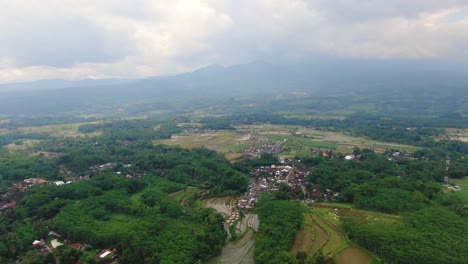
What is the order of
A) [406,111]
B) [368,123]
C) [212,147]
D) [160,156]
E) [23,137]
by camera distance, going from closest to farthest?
[160,156] → [212,147] → [23,137] → [368,123] → [406,111]

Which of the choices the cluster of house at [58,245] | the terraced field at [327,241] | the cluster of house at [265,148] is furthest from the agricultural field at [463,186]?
the cluster of house at [58,245]

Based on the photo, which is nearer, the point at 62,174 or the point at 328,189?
the point at 328,189

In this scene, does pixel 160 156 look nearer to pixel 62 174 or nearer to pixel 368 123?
pixel 62 174

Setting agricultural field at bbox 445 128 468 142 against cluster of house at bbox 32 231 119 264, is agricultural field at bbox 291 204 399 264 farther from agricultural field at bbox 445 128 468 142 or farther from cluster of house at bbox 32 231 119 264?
agricultural field at bbox 445 128 468 142

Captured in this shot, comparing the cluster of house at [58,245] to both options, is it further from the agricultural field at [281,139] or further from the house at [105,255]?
the agricultural field at [281,139]

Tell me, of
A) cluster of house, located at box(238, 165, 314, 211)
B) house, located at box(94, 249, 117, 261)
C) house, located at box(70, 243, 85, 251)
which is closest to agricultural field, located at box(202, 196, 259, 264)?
cluster of house, located at box(238, 165, 314, 211)

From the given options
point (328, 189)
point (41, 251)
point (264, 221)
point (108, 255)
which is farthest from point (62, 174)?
point (328, 189)

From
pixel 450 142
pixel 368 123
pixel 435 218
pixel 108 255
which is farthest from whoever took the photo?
pixel 368 123

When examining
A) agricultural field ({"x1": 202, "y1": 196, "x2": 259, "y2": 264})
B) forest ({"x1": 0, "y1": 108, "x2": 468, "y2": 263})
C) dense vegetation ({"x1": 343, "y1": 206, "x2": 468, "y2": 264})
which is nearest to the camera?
dense vegetation ({"x1": 343, "y1": 206, "x2": 468, "y2": 264})
